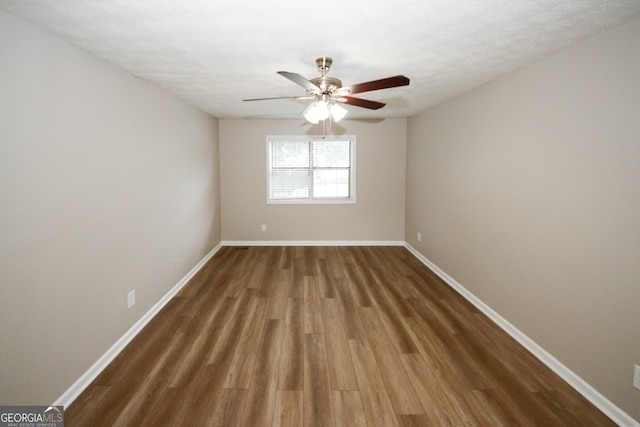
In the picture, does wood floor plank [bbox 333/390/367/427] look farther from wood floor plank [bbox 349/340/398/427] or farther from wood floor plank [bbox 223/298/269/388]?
wood floor plank [bbox 223/298/269/388]

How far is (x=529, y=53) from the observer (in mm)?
2359

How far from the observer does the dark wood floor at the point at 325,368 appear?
1910 millimetres

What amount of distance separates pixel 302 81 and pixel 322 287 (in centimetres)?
257

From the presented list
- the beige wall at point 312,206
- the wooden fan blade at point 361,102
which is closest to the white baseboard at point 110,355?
the beige wall at point 312,206

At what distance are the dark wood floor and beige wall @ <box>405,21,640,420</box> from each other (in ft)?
1.12

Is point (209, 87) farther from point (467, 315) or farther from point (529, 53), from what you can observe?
point (467, 315)

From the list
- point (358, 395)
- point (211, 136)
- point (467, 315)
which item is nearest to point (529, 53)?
point (467, 315)

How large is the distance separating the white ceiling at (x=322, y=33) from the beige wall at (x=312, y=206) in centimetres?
268

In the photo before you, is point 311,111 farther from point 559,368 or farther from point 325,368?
point 559,368

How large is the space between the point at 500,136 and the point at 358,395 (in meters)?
2.61

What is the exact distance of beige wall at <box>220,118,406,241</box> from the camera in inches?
227

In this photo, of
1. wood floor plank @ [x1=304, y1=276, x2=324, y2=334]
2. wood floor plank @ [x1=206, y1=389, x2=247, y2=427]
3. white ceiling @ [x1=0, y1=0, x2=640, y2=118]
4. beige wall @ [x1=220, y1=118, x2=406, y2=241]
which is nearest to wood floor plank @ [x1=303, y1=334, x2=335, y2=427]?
wood floor plank @ [x1=304, y1=276, x2=324, y2=334]

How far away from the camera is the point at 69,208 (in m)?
2.08

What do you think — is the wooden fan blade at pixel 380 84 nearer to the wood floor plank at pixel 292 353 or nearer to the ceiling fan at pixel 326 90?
the ceiling fan at pixel 326 90
